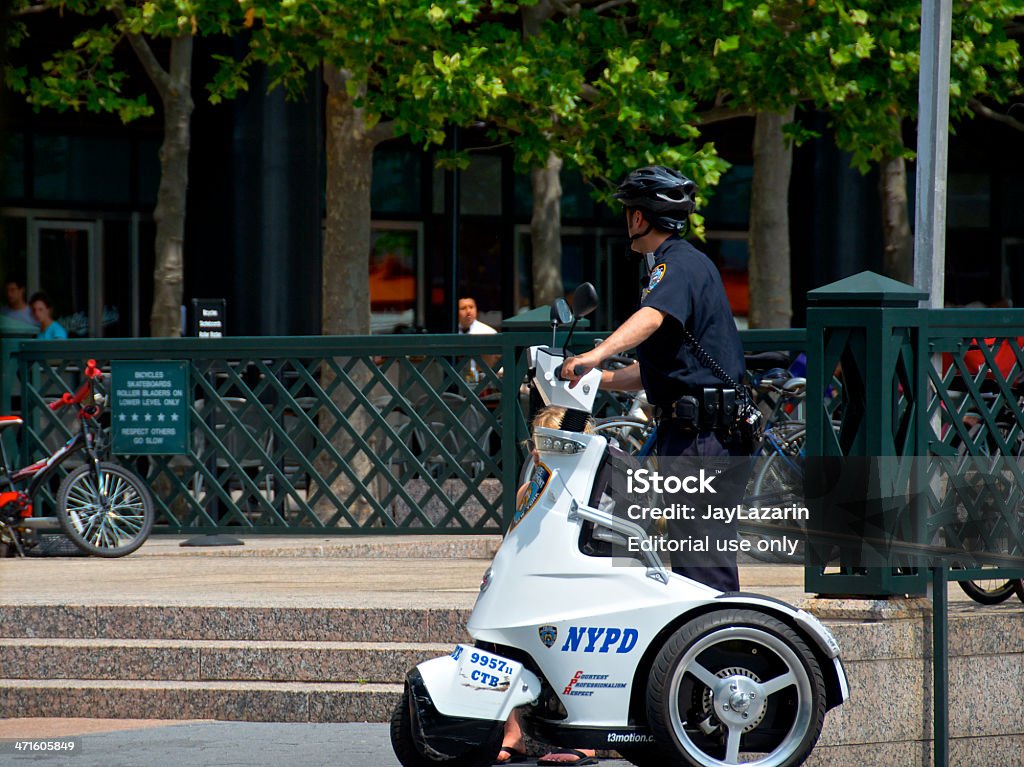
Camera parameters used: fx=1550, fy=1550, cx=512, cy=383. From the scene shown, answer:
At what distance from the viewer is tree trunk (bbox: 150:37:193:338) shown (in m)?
13.3

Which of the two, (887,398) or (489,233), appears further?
(489,233)

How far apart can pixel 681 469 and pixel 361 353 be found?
5.36 meters

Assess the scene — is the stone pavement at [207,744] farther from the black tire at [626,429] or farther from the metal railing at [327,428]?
the black tire at [626,429]

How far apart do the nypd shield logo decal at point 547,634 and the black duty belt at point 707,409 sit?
2.46 feet

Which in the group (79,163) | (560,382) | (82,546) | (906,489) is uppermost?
(79,163)

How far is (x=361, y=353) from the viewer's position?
32.1ft

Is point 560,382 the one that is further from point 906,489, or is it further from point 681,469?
point 906,489

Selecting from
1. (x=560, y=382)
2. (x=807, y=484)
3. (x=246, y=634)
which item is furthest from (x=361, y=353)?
(x=560, y=382)

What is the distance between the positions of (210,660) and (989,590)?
3194 mm

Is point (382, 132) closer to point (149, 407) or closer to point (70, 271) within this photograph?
point (149, 407)

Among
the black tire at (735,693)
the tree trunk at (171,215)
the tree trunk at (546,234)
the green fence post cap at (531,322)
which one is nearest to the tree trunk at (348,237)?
the tree trunk at (171,215)

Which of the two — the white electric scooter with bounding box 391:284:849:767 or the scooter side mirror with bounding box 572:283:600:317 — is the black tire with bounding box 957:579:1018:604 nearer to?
the white electric scooter with bounding box 391:284:849:767

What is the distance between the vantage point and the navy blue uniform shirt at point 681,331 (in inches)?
183

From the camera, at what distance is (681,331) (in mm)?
4672
